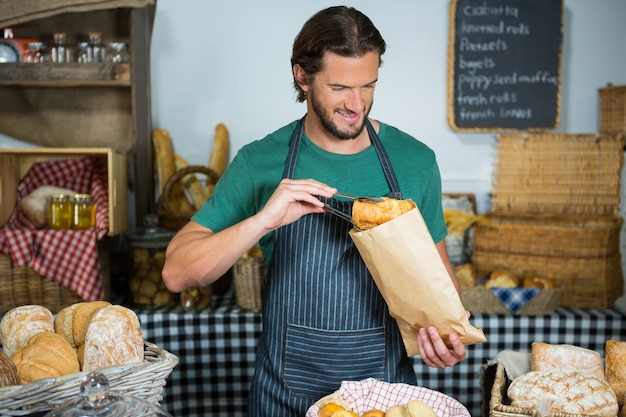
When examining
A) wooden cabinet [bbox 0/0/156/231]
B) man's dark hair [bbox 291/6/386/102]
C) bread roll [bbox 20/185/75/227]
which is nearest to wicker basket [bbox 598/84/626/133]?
man's dark hair [bbox 291/6/386/102]

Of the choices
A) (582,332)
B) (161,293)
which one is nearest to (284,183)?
(161,293)

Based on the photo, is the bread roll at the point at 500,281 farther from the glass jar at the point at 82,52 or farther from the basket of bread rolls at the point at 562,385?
the glass jar at the point at 82,52

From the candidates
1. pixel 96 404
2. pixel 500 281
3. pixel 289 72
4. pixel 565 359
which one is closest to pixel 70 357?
pixel 96 404

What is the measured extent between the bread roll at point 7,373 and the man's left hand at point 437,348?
90 centimetres

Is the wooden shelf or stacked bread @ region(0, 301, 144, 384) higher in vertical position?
the wooden shelf

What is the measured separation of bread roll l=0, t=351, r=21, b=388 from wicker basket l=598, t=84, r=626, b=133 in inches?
122

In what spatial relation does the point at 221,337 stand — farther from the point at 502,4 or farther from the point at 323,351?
the point at 502,4

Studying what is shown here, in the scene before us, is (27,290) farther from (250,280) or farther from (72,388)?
(72,388)

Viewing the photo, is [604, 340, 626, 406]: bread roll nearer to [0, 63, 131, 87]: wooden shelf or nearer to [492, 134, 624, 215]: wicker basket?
[492, 134, 624, 215]: wicker basket

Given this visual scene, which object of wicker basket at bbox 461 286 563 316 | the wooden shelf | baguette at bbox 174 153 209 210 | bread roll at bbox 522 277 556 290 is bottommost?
wicker basket at bbox 461 286 563 316

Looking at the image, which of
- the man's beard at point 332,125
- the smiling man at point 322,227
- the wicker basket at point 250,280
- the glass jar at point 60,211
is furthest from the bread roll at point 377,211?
the glass jar at point 60,211

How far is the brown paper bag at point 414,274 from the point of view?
1522mm

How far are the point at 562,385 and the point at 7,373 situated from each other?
1.16 metres

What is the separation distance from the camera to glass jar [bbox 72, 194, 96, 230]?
314 cm
